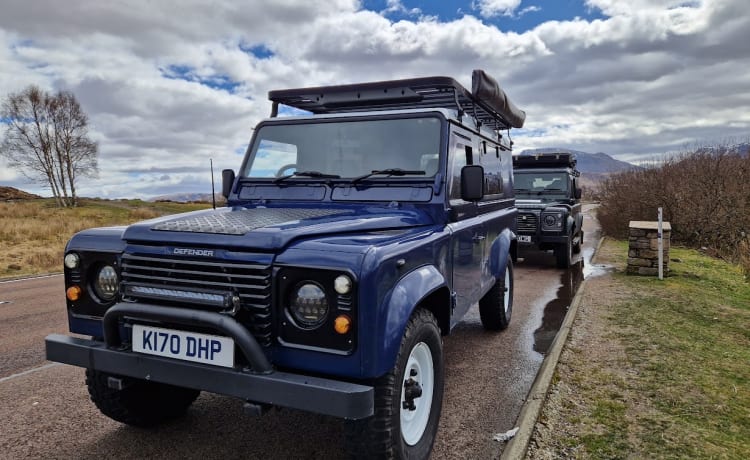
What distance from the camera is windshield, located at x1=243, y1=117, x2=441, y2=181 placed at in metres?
3.73

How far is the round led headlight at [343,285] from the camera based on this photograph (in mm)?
2248

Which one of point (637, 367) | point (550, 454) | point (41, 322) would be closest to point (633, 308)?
point (637, 367)

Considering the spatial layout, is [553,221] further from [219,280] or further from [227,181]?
[219,280]

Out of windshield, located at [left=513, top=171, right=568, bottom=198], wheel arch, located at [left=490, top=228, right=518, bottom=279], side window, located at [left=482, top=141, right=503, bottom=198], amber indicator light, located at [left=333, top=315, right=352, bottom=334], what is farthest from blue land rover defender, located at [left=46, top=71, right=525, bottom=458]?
windshield, located at [left=513, top=171, right=568, bottom=198]

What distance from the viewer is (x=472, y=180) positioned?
12.0 feet

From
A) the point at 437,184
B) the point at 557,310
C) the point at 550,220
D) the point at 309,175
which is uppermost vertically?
the point at 309,175

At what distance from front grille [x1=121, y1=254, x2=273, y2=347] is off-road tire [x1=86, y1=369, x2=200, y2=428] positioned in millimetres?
699

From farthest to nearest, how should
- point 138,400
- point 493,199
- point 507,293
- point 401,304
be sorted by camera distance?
point 507,293, point 493,199, point 138,400, point 401,304

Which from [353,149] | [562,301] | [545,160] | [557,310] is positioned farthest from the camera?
[545,160]

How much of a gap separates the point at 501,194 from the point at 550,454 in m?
3.29

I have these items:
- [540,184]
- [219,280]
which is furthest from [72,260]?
[540,184]

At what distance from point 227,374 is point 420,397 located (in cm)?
116

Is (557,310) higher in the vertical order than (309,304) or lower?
lower

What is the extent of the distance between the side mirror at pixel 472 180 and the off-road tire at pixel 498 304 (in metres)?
1.92
